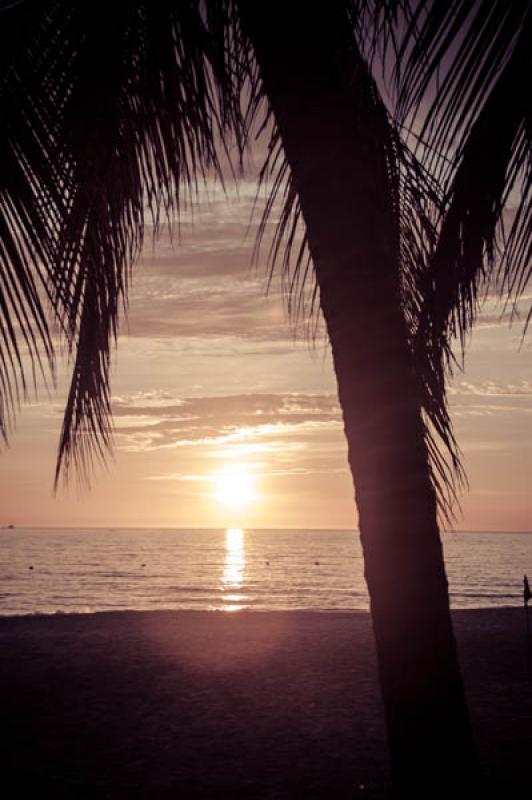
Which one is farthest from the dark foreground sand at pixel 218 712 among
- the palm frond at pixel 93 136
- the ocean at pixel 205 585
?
the ocean at pixel 205 585

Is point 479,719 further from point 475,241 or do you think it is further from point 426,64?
point 426,64

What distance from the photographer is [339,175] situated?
3.12 m

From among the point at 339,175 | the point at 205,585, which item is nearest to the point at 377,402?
the point at 339,175

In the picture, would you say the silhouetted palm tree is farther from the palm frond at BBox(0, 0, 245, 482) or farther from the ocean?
the ocean

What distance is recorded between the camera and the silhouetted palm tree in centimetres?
254

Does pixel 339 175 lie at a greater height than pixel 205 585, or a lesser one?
greater

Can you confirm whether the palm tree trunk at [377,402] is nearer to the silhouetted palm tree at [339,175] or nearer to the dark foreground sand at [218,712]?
the silhouetted palm tree at [339,175]

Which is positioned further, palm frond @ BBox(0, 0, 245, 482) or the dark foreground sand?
the dark foreground sand

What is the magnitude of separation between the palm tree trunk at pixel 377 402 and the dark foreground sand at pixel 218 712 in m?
4.28

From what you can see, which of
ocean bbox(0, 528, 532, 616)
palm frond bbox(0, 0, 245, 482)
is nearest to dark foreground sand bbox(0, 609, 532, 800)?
palm frond bbox(0, 0, 245, 482)

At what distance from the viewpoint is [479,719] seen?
901cm

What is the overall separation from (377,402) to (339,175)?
937 mm

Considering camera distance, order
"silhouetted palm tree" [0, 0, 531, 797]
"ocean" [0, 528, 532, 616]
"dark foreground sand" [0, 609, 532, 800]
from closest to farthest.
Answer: "silhouetted palm tree" [0, 0, 531, 797], "dark foreground sand" [0, 609, 532, 800], "ocean" [0, 528, 532, 616]

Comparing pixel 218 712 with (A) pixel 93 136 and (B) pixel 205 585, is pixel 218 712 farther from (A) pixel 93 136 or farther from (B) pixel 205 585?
(B) pixel 205 585
